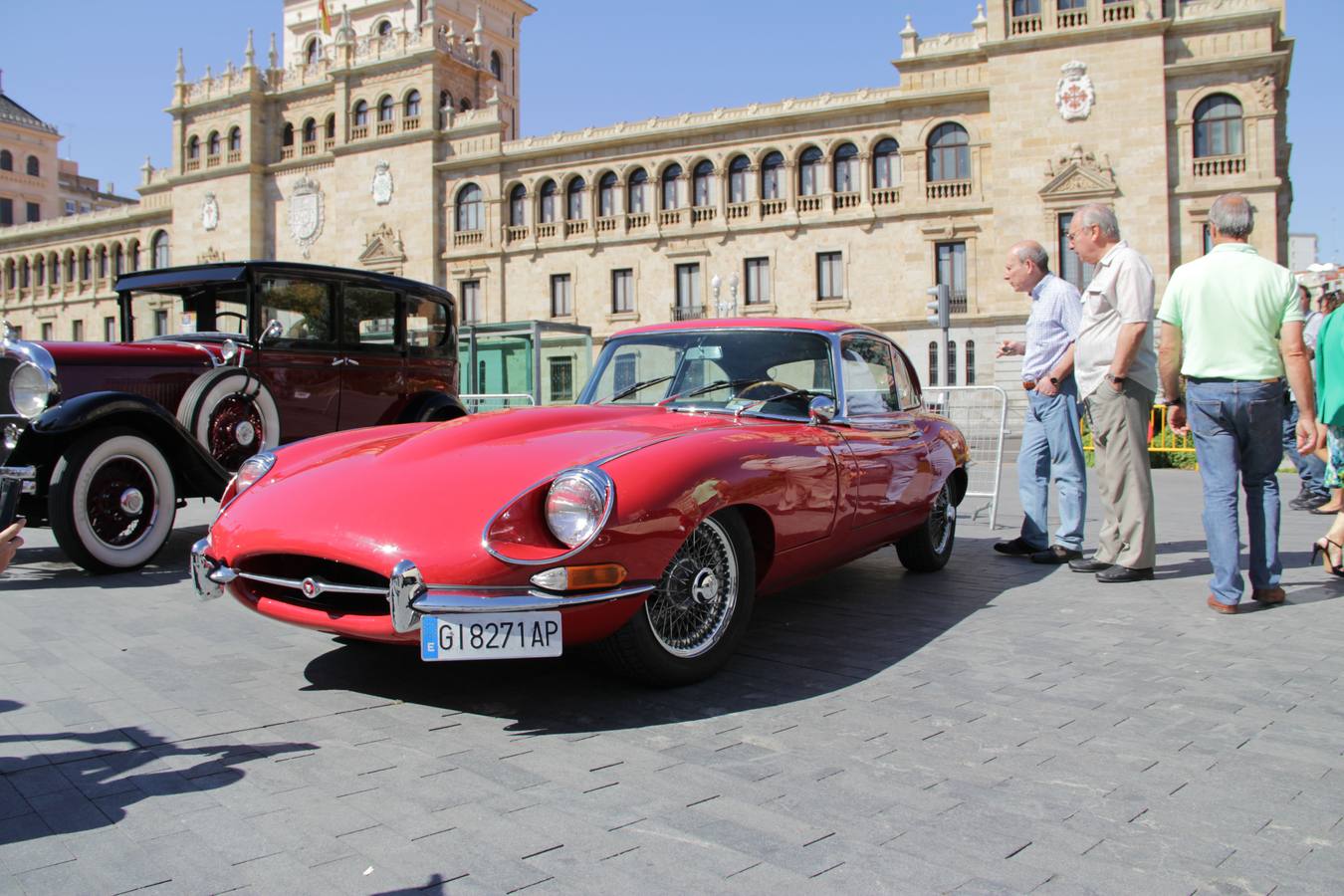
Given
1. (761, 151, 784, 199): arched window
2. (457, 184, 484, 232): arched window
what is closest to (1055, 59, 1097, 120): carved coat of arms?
(761, 151, 784, 199): arched window

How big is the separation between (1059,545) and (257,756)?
534cm

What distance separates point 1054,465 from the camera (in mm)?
6461

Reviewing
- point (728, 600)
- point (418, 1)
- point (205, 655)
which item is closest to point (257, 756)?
point (205, 655)

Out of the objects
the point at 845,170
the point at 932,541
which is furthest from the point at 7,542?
the point at 845,170

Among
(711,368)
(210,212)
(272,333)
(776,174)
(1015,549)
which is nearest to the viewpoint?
(711,368)

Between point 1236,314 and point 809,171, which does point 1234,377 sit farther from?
point 809,171

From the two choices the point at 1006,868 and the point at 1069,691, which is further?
the point at 1069,691

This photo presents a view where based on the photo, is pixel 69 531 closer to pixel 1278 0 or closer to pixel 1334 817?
pixel 1334 817

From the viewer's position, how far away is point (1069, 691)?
3.61 metres

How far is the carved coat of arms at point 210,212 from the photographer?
5006 centimetres

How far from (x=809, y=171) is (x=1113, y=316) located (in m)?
33.0

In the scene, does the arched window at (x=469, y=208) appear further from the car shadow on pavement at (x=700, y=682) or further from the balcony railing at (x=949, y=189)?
the car shadow on pavement at (x=700, y=682)

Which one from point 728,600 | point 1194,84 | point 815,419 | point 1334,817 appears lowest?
point 1334,817

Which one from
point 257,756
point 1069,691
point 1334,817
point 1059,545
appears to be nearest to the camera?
point 1334,817
